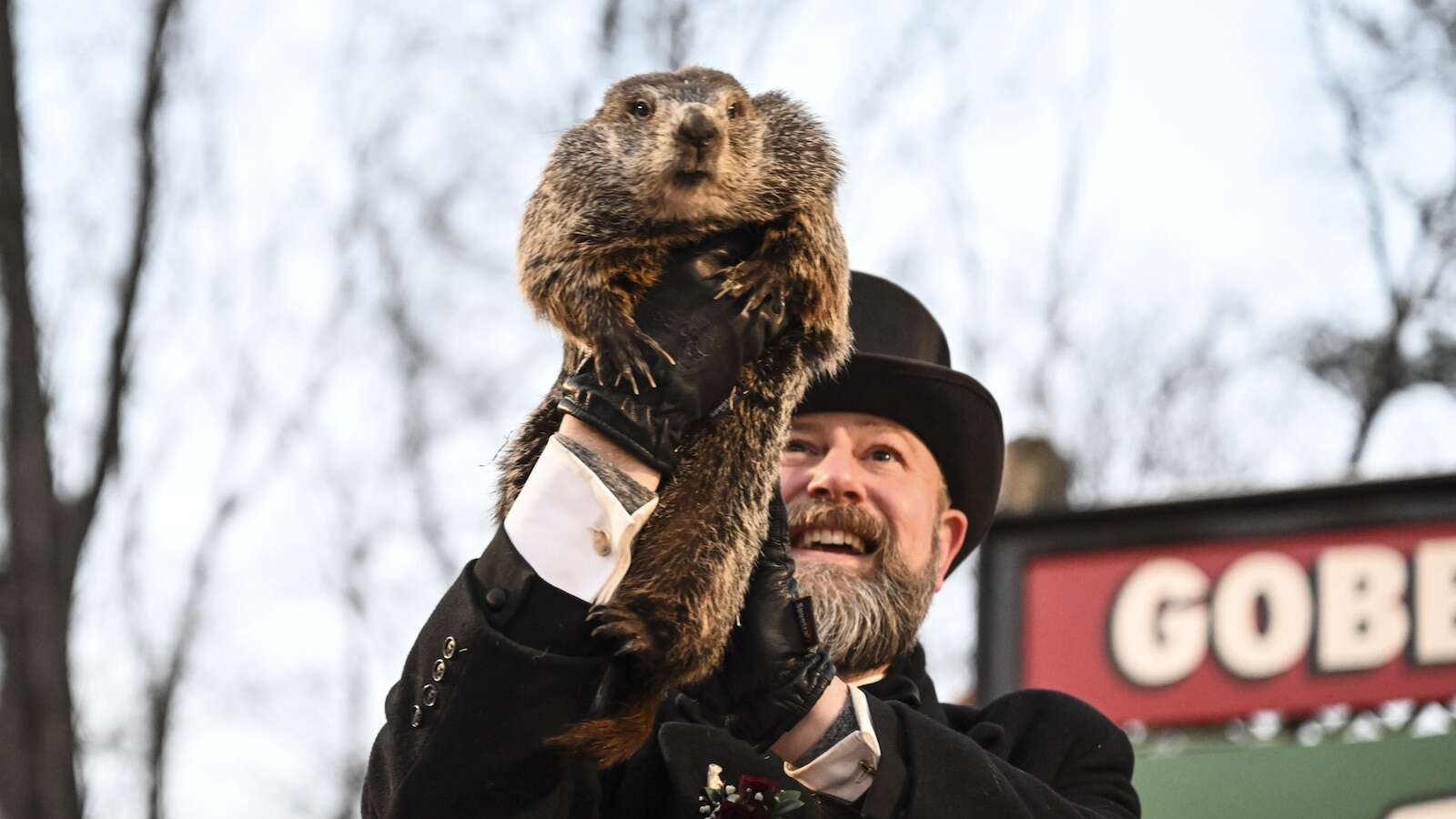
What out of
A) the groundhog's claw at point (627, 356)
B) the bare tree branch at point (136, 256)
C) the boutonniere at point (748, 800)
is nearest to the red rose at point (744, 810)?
the boutonniere at point (748, 800)

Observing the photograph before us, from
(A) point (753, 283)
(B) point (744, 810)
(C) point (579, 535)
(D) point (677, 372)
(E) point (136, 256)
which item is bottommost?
(B) point (744, 810)

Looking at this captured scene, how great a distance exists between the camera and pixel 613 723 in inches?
99.3

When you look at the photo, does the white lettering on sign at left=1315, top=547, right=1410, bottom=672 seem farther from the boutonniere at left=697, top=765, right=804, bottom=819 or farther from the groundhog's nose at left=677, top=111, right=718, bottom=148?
the groundhog's nose at left=677, top=111, right=718, bottom=148

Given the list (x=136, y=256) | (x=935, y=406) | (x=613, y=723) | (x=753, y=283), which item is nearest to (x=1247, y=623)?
(x=935, y=406)

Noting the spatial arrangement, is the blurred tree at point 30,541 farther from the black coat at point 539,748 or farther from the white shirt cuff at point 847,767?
the white shirt cuff at point 847,767

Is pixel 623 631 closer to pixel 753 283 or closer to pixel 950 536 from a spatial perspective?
pixel 753 283

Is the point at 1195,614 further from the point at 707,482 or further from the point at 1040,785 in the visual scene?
the point at 707,482

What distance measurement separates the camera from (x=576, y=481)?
8.27ft

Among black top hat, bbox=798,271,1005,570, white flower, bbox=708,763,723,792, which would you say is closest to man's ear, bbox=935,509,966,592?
black top hat, bbox=798,271,1005,570

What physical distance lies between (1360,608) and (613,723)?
466cm

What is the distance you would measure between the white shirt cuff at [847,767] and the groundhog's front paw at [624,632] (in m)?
0.39

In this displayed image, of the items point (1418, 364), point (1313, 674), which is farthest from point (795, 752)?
point (1418, 364)

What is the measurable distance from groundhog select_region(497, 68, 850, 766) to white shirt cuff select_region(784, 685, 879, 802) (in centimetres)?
30

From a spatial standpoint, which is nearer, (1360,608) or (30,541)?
(1360,608)
